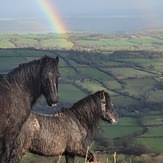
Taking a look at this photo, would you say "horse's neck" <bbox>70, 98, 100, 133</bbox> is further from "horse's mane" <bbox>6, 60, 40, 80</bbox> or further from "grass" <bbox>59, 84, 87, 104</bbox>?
"grass" <bbox>59, 84, 87, 104</bbox>

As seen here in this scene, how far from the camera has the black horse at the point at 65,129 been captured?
786 cm

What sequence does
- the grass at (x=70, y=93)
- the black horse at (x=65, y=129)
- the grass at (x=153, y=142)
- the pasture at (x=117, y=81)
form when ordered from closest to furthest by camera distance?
the black horse at (x=65, y=129), the grass at (x=153, y=142), the pasture at (x=117, y=81), the grass at (x=70, y=93)

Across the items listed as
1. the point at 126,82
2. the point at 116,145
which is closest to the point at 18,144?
the point at 116,145

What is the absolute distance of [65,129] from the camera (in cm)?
888

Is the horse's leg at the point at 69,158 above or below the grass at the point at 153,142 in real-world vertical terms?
above

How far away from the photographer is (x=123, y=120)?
60625 millimetres

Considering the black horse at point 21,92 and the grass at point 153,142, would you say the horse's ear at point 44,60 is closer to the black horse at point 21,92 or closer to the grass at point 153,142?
the black horse at point 21,92

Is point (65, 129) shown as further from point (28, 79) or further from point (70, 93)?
point (70, 93)

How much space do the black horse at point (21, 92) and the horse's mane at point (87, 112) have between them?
74.6 inches

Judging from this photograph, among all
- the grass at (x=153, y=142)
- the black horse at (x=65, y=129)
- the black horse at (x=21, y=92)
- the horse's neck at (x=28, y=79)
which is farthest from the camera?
the grass at (x=153, y=142)

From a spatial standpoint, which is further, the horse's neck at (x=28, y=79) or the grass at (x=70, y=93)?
the grass at (x=70, y=93)

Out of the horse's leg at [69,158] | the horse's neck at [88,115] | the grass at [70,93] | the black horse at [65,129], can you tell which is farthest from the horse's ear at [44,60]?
the grass at [70,93]

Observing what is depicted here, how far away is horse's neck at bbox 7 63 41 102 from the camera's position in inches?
290

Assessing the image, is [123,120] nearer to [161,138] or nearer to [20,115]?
[161,138]
